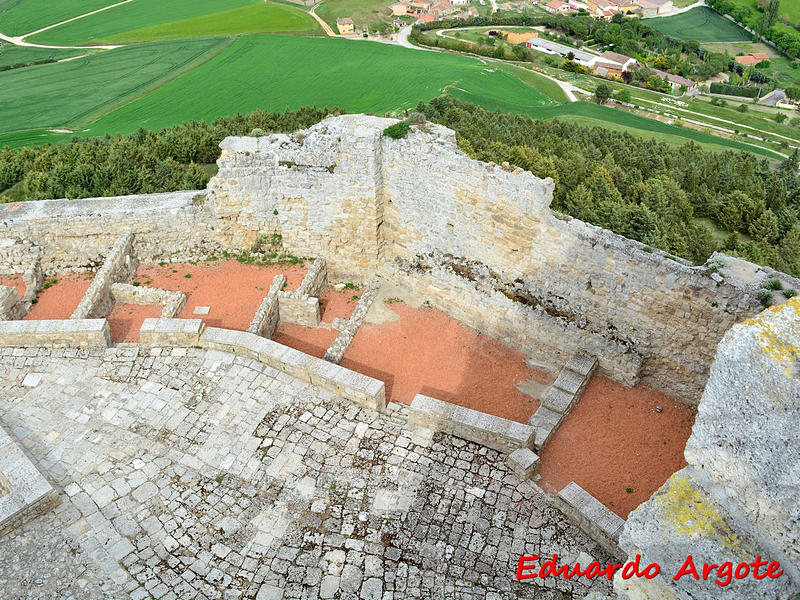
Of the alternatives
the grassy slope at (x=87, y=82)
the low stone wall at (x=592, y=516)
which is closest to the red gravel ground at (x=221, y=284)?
the low stone wall at (x=592, y=516)

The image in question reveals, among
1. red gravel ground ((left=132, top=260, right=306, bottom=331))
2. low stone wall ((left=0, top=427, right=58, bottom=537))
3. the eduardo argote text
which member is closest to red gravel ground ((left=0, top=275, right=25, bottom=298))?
red gravel ground ((left=132, top=260, right=306, bottom=331))

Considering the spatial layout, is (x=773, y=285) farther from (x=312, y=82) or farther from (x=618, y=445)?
(x=312, y=82)

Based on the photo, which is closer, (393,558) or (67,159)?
(393,558)

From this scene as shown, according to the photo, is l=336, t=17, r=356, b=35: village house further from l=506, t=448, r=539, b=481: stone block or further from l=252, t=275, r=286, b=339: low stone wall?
l=506, t=448, r=539, b=481: stone block

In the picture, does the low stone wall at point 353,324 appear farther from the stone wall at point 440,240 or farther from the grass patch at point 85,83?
the grass patch at point 85,83

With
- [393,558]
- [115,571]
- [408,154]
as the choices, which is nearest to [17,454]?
[115,571]

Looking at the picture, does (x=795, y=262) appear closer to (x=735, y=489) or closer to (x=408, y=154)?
(x=408, y=154)

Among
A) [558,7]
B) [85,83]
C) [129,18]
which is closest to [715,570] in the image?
[85,83]
